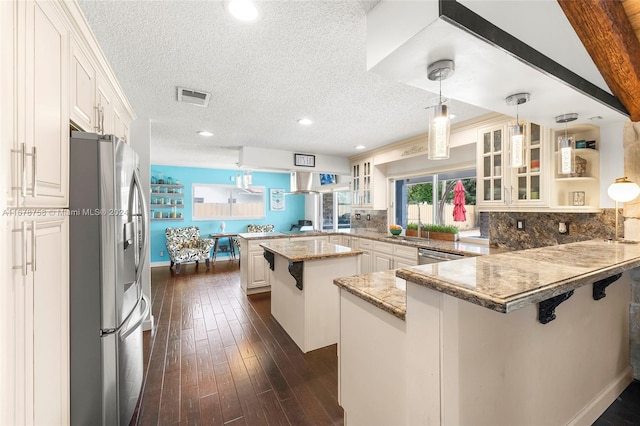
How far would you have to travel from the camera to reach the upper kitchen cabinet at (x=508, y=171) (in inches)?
97.9

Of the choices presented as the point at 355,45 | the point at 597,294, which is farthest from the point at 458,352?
the point at 355,45

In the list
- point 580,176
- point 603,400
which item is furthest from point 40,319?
point 580,176

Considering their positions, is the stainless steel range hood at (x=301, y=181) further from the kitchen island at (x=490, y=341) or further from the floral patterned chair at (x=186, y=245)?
the kitchen island at (x=490, y=341)

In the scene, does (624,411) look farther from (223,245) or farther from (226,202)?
(226,202)

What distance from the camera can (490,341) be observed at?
1.07 m

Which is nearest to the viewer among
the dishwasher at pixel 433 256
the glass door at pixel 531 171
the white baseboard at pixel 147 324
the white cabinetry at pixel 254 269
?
the glass door at pixel 531 171

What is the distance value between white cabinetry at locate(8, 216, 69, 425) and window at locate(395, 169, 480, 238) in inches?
163

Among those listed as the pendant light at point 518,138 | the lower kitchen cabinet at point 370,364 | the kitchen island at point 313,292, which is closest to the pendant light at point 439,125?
the pendant light at point 518,138

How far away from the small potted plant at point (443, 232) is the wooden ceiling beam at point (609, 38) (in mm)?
2254

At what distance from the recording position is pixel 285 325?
2830 millimetres

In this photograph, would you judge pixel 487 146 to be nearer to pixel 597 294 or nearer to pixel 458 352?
pixel 597 294

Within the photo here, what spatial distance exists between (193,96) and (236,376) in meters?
2.43

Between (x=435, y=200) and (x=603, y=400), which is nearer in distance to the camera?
(x=603, y=400)

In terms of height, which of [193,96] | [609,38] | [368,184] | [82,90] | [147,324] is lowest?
[147,324]
